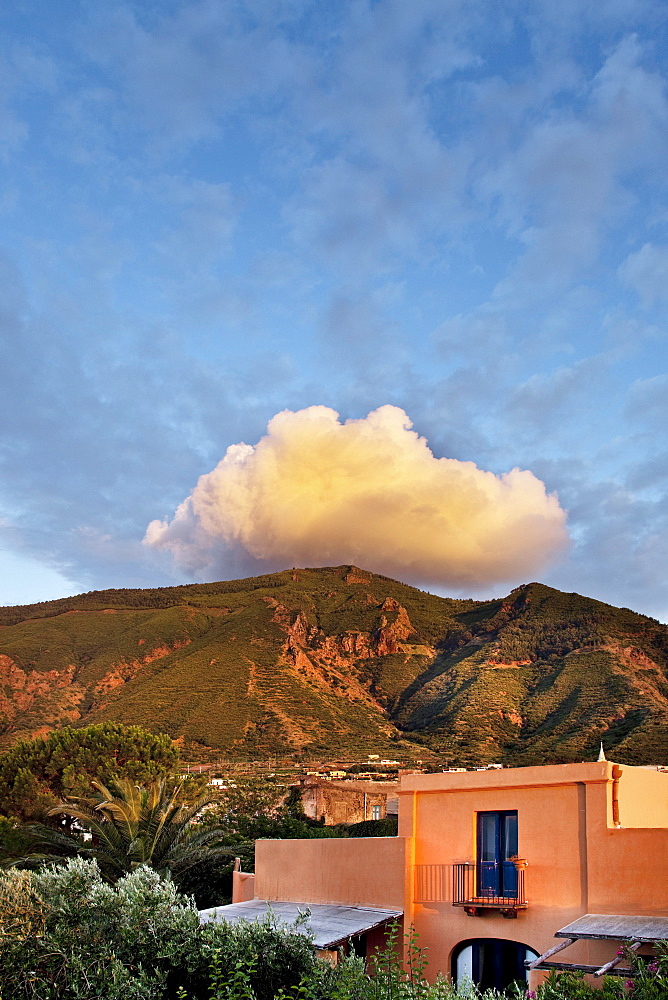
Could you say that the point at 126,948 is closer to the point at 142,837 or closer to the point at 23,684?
the point at 142,837

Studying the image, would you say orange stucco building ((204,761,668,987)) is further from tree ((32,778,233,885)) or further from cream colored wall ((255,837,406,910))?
tree ((32,778,233,885))

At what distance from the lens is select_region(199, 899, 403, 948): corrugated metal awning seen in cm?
1342

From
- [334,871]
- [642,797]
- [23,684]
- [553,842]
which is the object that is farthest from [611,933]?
[23,684]

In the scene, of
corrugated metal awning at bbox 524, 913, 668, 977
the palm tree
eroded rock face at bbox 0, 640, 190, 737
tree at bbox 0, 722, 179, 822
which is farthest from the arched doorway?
eroded rock face at bbox 0, 640, 190, 737

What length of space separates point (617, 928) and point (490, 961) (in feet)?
11.5

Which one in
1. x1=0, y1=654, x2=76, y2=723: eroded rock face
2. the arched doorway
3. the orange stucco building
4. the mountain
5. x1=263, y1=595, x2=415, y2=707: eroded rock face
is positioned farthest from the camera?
x1=263, y1=595, x2=415, y2=707: eroded rock face

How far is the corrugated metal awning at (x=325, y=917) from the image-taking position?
13422mm

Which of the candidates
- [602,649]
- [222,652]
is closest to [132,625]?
[222,652]

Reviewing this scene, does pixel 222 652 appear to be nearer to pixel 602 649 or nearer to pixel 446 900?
pixel 602 649

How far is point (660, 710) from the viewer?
54906 mm

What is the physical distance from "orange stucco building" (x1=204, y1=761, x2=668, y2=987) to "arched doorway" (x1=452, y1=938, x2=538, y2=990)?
17 millimetres

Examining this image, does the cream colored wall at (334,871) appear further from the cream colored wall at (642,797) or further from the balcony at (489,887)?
the cream colored wall at (642,797)

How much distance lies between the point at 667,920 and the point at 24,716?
262ft

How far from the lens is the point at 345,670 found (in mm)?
91750
